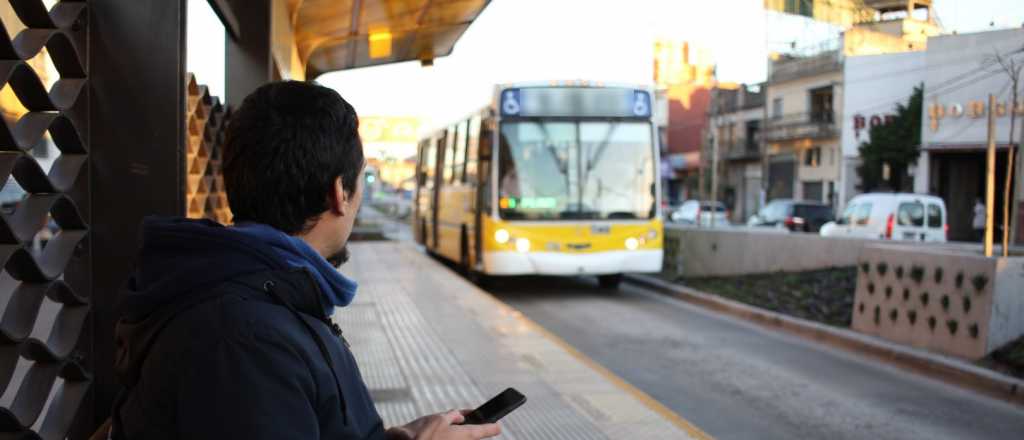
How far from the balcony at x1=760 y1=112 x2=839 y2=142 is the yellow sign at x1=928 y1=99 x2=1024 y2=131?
81.5 ft

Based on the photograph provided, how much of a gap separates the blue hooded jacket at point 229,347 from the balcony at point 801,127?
4829 centimetres

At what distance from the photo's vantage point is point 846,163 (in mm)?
44875

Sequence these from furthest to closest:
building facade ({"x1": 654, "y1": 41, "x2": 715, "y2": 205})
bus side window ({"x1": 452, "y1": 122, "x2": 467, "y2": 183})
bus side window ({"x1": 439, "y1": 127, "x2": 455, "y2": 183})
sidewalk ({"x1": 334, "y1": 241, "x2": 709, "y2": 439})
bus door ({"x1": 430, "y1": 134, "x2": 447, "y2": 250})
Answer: building facade ({"x1": 654, "y1": 41, "x2": 715, "y2": 205}), bus door ({"x1": 430, "y1": 134, "x2": 447, "y2": 250}), bus side window ({"x1": 439, "y1": 127, "x2": 455, "y2": 183}), bus side window ({"x1": 452, "y1": 122, "x2": 467, "y2": 183}), sidewalk ({"x1": 334, "y1": 241, "x2": 709, "y2": 439})

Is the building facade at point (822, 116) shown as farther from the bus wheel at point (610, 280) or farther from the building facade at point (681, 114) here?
the bus wheel at point (610, 280)

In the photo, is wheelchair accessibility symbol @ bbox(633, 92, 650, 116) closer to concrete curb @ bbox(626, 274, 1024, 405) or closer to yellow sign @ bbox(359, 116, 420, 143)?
concrete curb @ bbox(626, 274, 1024, 405)

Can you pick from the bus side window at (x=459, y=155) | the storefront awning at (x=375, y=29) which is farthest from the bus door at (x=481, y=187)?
the bus side window at (x=459, y=155)

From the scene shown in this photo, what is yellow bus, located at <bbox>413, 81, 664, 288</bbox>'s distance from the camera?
43.0 feet

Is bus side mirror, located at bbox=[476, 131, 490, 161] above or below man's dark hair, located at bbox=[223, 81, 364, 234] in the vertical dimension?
above

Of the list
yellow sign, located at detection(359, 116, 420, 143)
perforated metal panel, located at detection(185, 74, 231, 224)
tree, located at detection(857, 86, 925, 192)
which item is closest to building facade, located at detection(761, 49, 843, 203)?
tree, located at detection(857, 86, 925, 192)

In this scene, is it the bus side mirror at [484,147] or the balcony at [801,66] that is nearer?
the bus side mirror at [484,147]

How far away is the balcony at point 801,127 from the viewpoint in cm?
4738

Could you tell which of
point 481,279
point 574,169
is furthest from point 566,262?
point 481,279

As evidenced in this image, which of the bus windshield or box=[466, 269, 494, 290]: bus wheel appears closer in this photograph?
the bus windshield

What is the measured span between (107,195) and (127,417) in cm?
161
